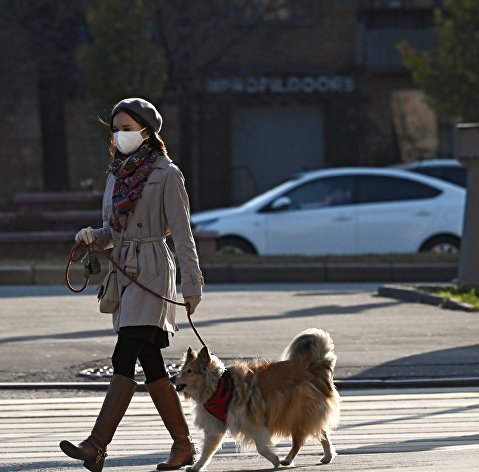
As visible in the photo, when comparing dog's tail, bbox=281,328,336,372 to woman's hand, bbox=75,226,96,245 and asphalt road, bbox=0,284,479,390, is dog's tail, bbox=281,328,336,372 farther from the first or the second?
asphalt road, bbox=0,284,479,390

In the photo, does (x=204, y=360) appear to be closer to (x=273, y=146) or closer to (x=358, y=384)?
(x=358, y=384)

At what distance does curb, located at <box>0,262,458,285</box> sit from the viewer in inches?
786

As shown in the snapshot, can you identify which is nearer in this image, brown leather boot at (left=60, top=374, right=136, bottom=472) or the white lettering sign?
brown leather boot at (left=60, top=374, right=136, bottom=472)

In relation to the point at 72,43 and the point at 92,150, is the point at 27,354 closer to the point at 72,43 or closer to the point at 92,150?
the point at 72,43

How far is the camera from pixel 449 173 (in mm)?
25641

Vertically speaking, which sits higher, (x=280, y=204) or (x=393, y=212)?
(x=280, y=204)

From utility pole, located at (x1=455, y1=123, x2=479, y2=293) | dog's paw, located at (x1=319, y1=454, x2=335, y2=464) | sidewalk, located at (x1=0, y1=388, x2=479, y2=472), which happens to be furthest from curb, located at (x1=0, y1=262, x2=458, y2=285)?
dog's paw, located at (x1=319, y1=454, x2=335, y2=464)

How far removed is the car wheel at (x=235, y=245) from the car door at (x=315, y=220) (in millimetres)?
291

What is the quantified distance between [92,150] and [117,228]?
92.0 ft

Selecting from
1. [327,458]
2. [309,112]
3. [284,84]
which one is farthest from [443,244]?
[327,458]

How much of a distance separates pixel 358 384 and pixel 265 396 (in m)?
3.43

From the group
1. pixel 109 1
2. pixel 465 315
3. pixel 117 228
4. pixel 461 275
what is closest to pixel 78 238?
pixel 117 228

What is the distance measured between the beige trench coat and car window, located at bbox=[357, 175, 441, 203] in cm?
1537

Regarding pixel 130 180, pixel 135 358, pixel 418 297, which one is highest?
pixel 130 180
